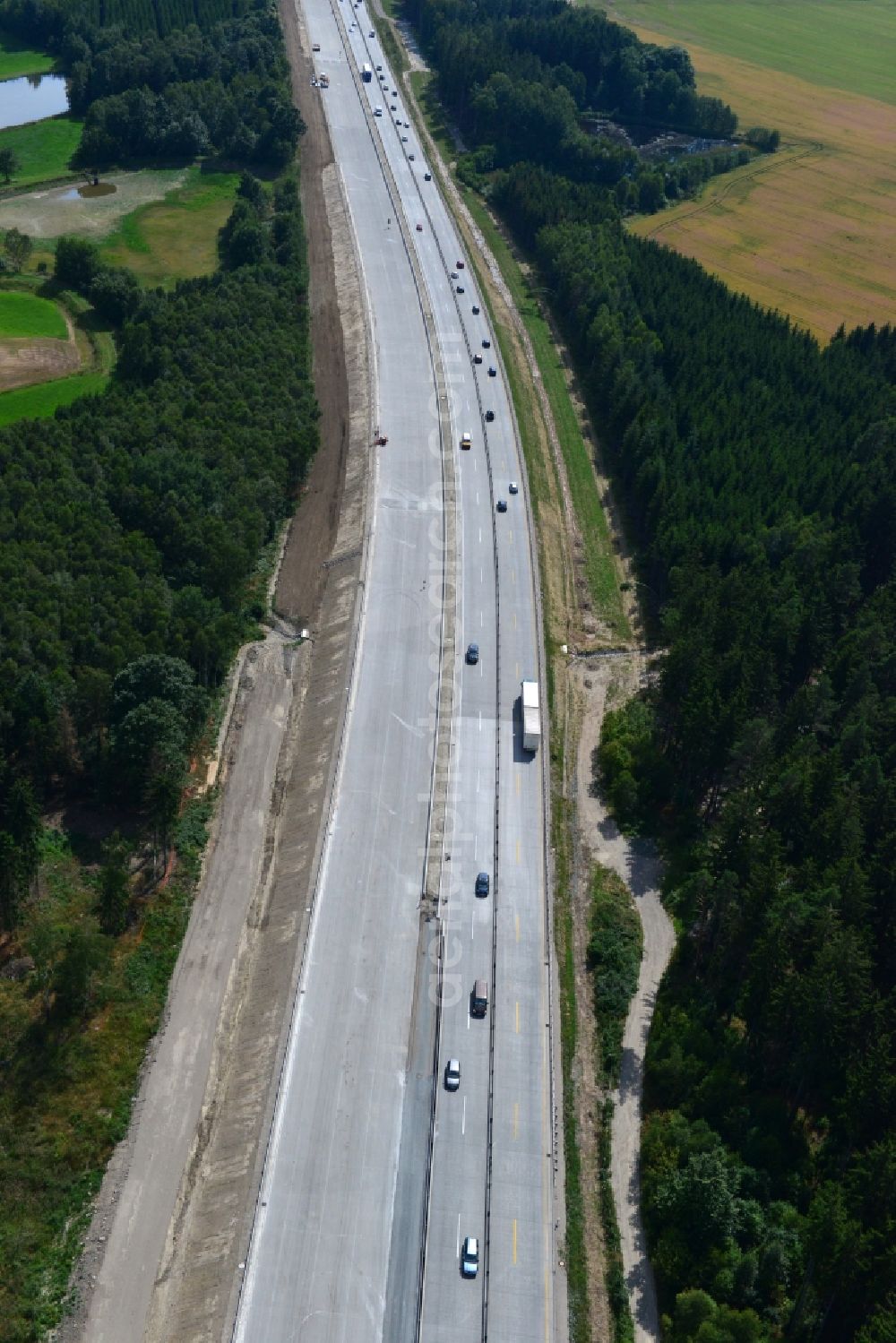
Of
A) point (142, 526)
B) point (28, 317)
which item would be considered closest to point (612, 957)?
point (142, 526)

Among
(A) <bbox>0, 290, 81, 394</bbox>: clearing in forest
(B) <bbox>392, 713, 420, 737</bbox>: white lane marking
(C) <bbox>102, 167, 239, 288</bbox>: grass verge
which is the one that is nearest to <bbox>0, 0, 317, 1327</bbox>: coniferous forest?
(A) <bbox>0, 290, 81, 394</bbox>: clearing in forest

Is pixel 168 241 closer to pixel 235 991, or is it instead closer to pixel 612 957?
pixel 235 991

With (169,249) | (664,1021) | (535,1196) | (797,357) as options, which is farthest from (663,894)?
(169,249)

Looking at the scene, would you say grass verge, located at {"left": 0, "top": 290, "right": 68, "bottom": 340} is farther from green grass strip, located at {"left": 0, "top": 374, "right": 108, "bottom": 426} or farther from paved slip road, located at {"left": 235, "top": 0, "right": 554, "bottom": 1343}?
paved slip road, located at {"left": 235, "top": 0, "right": 554, "bottom": 1343}

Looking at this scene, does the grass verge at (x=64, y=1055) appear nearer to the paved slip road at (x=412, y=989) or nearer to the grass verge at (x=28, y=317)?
the paved slip road at (x=412, y=989)

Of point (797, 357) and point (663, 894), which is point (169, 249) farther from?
point (663, 894)

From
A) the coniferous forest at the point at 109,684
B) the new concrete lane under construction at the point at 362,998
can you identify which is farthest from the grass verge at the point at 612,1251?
the coniferous forest at the point at 109,684
